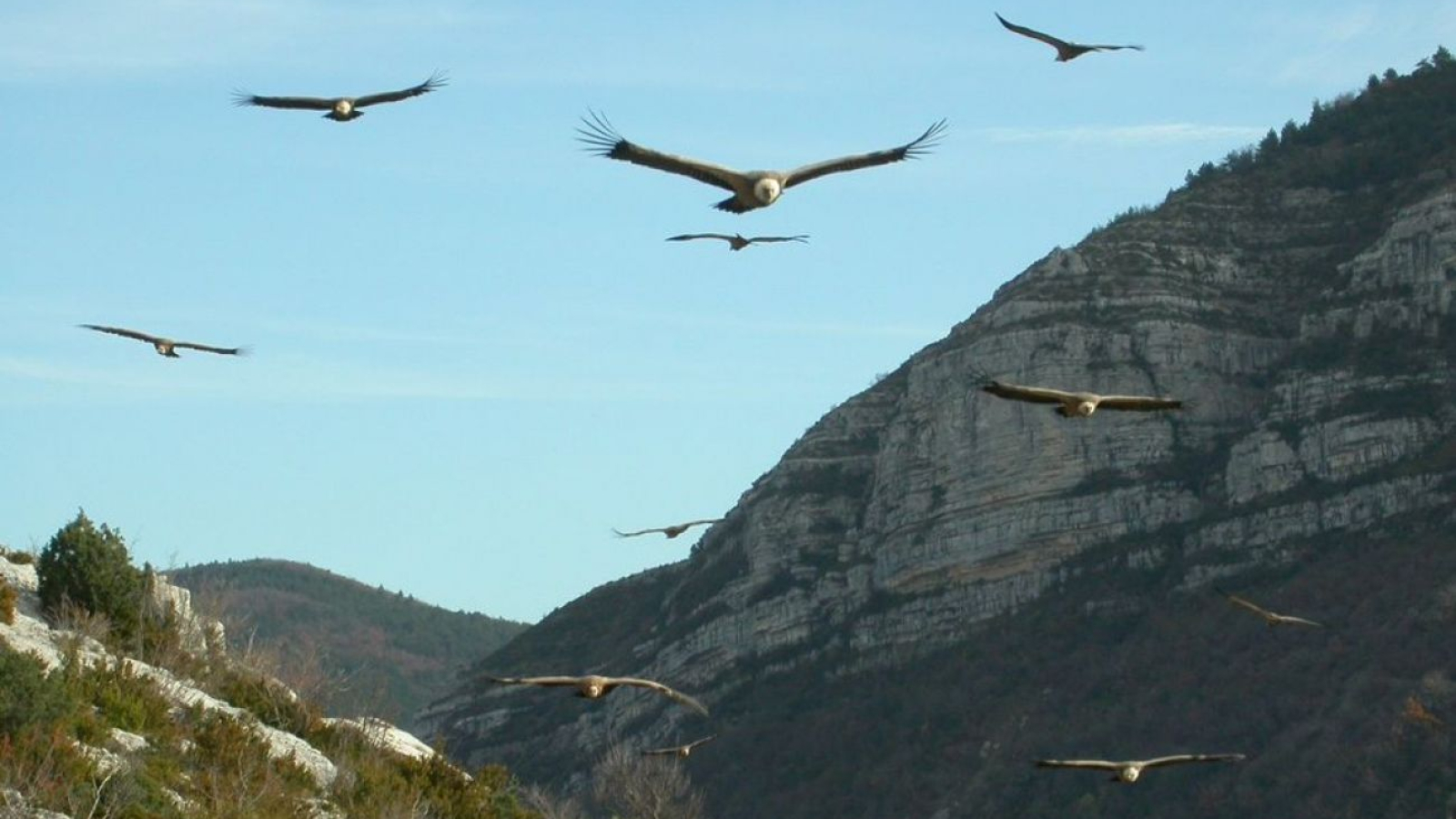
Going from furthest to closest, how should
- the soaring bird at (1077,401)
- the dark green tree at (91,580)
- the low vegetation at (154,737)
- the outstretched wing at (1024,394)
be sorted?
1. the dark green tree at (91,580)
2. the low vegetation at (154,737)
3. the soaring bird at (1077,401)
4. the outstretched wing at (1024,394)

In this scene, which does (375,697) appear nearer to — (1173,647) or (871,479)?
(1173,647)

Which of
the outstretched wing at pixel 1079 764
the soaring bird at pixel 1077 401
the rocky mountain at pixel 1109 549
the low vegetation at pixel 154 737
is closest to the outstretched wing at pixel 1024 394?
the soaring bird at pixel 1077 401

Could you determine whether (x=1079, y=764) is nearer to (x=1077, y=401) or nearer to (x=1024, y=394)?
(x=1077, y=401)

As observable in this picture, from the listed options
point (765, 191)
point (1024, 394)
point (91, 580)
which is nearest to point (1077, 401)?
point (1024, 394)

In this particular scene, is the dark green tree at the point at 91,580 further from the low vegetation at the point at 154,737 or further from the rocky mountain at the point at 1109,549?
the rocky mountain at the point at 1109,549

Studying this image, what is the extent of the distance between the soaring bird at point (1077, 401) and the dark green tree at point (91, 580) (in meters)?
31.8

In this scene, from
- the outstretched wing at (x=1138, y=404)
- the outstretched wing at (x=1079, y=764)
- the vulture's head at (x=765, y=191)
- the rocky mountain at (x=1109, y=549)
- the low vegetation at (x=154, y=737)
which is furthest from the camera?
the rocky mountain at (x=1109, y=549)

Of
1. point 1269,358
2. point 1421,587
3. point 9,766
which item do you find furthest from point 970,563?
point 9,766

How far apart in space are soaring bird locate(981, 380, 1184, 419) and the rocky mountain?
2993 inches

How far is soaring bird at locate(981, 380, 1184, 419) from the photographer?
59.2 ft

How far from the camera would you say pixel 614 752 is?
11631 centimetres

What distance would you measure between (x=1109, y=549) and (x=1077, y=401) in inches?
4292

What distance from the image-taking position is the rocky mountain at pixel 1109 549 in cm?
10681

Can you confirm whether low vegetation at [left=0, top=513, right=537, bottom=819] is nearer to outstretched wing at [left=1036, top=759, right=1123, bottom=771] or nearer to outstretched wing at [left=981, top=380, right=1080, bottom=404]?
outstretched wing at [left=1036, top=759, right=1123, bottom=771]
